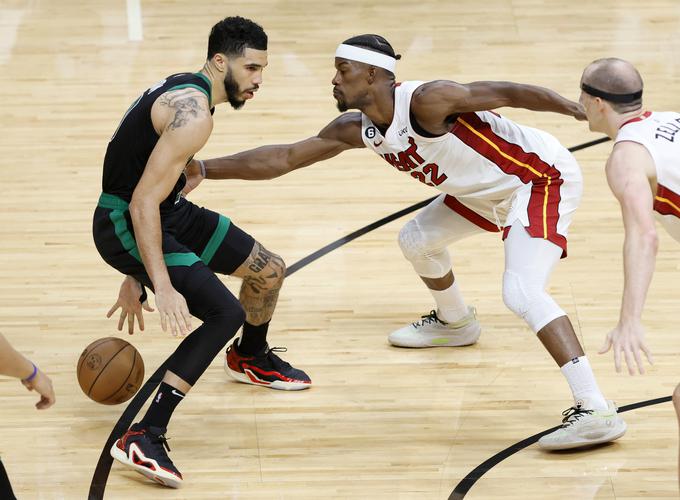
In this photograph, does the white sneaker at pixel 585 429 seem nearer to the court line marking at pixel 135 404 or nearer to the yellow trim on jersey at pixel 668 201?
the court line marking at pixel 135 404

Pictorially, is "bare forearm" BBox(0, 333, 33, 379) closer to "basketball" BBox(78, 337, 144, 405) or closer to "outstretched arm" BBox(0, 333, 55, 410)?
"outstretched arm" BBox(0, 333, 55, 410)

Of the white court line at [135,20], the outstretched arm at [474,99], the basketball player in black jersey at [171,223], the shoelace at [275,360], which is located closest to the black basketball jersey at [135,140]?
the basketball player in black jersey at [171,223]

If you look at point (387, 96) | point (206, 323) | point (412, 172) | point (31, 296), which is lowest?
point (31, 296)

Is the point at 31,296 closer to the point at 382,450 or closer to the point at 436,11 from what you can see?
the point at 382,450

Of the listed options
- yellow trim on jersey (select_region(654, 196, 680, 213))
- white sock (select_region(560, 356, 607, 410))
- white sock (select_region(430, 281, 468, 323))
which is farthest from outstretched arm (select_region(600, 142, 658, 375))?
white sock (select_region(430, 281, 468, 323))

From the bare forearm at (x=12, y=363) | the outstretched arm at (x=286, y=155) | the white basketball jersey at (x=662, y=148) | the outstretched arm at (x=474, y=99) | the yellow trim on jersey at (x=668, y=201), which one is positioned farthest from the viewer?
the outstretched arm at (x=286, y=155)

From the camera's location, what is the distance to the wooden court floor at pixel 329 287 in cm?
546

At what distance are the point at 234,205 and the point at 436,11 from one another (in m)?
4.61

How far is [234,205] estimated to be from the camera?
8.30 metres

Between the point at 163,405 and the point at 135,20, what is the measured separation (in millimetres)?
7329

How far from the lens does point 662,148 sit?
448 centimetres

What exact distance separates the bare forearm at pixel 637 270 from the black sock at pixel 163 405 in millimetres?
2140

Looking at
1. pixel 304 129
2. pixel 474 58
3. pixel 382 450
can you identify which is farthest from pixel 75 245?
pixel 474 58

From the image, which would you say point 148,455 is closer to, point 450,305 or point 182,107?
point 182,107
